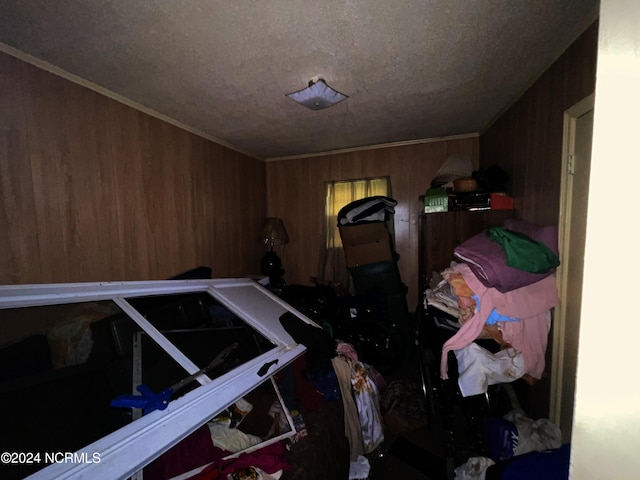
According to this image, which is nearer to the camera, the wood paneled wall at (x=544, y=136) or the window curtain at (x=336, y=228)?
the wood paneled wall at (x=544, y=136)

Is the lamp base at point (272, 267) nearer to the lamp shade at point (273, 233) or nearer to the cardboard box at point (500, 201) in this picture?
the lamp shade at point (273, 233)

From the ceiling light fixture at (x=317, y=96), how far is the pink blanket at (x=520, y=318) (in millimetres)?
1545

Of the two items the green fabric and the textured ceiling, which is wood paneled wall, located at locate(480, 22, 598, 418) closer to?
the textured ceiling

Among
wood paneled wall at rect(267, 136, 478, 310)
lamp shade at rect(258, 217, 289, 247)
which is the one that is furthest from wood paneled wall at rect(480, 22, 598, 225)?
lamp shade at rect(258, 217, 289, 247)

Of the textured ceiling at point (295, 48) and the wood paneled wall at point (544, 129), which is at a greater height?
the textured ceiling at point (295, 48)

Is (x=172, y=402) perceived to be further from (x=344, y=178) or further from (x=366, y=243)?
(x=344, y=178)

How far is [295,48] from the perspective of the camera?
4.47ft

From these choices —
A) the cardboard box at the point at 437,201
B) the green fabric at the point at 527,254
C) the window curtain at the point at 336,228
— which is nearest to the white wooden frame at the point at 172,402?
the green fabric at the point at 527,254

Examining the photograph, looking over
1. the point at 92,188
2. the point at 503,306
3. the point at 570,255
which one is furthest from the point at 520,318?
the point at 92,188

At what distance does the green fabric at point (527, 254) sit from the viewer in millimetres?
1230

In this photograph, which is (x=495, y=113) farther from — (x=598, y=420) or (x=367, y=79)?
(x=598, y=420)

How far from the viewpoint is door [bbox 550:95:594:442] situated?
1.26 metres

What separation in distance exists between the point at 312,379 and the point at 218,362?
27.4 inches

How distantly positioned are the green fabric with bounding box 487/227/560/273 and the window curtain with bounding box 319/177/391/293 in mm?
2126
